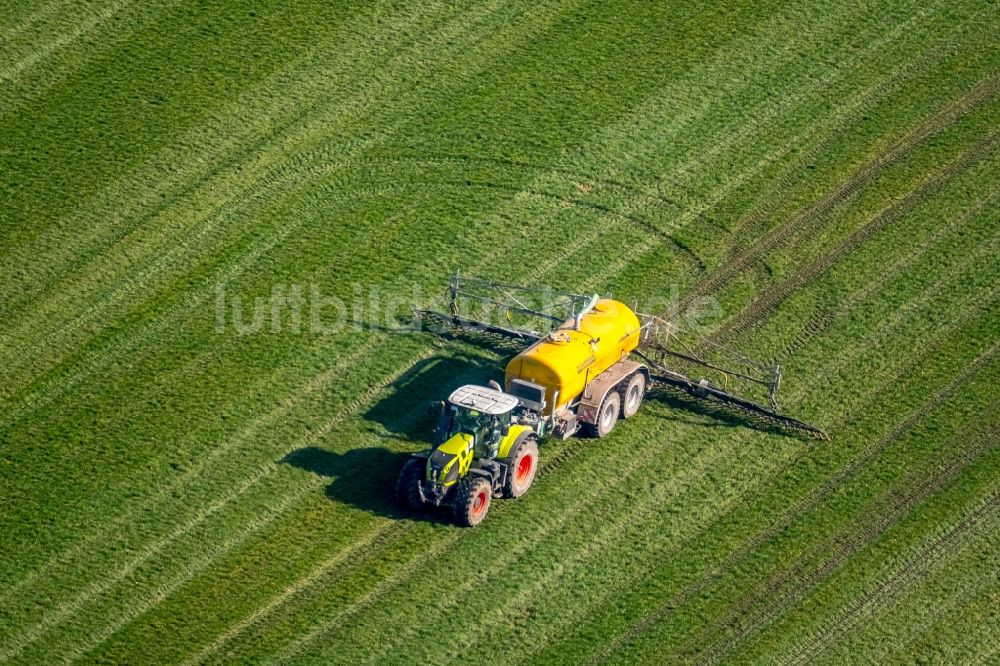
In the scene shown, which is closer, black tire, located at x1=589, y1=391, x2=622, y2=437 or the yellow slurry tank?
the yellow slurry tank

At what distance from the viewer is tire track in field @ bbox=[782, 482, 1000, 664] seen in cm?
3181

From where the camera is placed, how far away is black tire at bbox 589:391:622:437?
1401 inches

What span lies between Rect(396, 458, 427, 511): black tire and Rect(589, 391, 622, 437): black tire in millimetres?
4525

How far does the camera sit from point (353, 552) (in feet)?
109

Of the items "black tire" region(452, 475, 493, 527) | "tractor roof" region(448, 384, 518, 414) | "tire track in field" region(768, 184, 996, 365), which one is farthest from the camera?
"tire track in field" region(768, 184, 996, 365)

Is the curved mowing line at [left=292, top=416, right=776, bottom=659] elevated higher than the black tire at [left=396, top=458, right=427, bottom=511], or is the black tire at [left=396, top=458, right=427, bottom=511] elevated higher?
the black tire at [left=396, top=458, right=427, bottom=511]

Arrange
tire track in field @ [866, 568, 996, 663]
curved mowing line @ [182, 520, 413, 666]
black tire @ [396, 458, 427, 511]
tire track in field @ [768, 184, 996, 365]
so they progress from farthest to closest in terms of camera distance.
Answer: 1. tire track in field @ [768, 184, 996, 365]
2. black tire @ [396, 458, 427, 511]
3. tire track in field @ [866, 568, 996, 663]
4. curved mowing line @ [182, 520, 413, 666]

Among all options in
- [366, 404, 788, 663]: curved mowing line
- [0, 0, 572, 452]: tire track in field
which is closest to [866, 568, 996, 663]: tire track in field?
[366, 404, 788, 663]: curved mowing line

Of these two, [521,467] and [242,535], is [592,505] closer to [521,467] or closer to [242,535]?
[521,467]

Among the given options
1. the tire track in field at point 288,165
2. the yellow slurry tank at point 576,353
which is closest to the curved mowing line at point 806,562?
the yellow slurry tank at point 576,353

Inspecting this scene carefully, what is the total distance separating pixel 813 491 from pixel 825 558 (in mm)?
1989

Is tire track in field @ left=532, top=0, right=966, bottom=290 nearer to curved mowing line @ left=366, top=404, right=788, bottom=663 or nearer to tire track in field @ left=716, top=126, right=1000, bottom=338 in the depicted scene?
tire track in field @ left=716, top=126, right=1000, bottom=338

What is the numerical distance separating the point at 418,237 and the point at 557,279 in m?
3.88

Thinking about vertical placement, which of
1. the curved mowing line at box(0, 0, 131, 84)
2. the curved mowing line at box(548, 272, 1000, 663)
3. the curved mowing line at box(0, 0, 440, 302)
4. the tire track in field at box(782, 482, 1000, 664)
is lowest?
the tire track in field at box(782, 482, 1000, 664)
